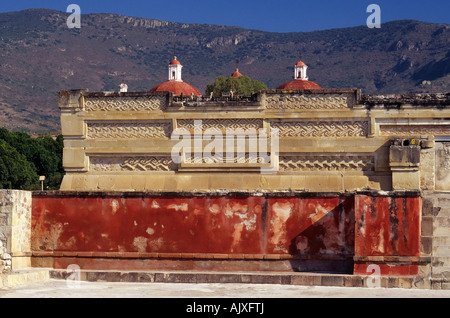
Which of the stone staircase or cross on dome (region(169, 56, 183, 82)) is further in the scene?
cross on dome (region(169, 56, 183, 82))

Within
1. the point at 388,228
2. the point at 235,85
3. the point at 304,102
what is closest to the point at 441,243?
the point at 388,228

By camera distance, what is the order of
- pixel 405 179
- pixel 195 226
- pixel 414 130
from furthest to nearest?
pixel 414 130, pixel 405 179, pixel 195 226

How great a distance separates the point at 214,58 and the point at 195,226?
176 metres

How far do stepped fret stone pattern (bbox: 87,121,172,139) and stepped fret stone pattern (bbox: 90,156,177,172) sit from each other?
1.69 feet

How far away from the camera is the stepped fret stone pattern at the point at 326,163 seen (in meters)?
20.0

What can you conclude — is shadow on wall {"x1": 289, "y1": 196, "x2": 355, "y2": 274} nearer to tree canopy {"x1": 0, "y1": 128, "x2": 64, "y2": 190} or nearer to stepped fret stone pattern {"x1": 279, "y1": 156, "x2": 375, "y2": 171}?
stepped fret stone pattern {"x1": 279, "y1": 156, "x2": 375, "y2": 171}

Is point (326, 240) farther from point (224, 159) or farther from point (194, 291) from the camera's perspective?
point (224, 159)

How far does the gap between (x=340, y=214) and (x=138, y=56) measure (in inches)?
6909

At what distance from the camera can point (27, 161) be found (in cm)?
5597

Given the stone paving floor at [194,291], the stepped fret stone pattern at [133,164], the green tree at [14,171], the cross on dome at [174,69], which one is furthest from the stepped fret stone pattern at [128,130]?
the cross on dome at [174,69]

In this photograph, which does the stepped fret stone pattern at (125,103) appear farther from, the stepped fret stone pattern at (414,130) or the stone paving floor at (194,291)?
the stone paving floor at (194,291)

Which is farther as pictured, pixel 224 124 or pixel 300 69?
pixel 300 69

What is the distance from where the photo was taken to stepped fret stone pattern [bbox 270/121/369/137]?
20109 mm

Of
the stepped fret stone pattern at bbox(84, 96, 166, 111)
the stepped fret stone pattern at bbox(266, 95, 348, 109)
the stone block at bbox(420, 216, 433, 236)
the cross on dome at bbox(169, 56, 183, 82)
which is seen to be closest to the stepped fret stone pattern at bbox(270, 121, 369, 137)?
the stepped fret stone pattern at bbox(266, 95, 348, 109)
